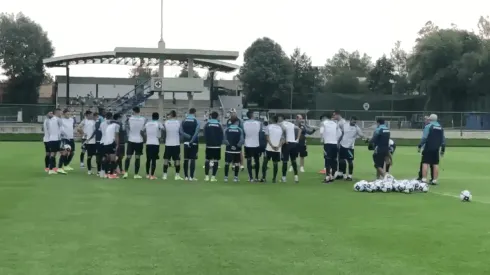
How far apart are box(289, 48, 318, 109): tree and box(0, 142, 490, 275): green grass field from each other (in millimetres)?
81791

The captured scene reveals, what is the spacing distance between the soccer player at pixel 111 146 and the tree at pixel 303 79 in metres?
78.6

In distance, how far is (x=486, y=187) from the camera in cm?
1848

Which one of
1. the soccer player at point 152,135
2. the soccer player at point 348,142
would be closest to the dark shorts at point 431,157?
the soccer player at point 348,142

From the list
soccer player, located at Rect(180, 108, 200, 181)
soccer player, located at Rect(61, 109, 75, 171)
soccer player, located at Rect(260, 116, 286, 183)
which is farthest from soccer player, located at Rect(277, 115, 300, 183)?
soccer player, located at Rect(61, 109, 75, 171)

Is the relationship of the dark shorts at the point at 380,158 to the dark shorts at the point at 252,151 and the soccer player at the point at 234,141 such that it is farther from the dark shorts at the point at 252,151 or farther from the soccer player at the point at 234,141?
the soccer player at the point at 234,141

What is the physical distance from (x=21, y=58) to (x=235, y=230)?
8495 cm

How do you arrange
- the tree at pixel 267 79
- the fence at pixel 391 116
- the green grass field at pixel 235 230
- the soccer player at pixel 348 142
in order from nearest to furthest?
the green grass field at pixel 235 230 < the soccer player at pixel 348 142 < the fence at pixel 391 116 < the tree at pixel 267 79

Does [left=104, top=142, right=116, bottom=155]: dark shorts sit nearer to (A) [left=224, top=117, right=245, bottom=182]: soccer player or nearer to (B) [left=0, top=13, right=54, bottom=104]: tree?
(A) [left=224, top=117, right=245, bottom=182]: soccer player

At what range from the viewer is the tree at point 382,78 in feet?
372

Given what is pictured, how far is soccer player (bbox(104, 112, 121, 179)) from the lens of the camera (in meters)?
19.5

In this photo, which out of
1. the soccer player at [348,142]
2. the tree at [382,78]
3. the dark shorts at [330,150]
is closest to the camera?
the dark shorts at [330,150]

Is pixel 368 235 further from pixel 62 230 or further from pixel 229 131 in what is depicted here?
pixel 229 131

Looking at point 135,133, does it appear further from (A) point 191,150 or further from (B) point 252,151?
(B) point 252,151

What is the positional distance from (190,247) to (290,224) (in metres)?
2.64
